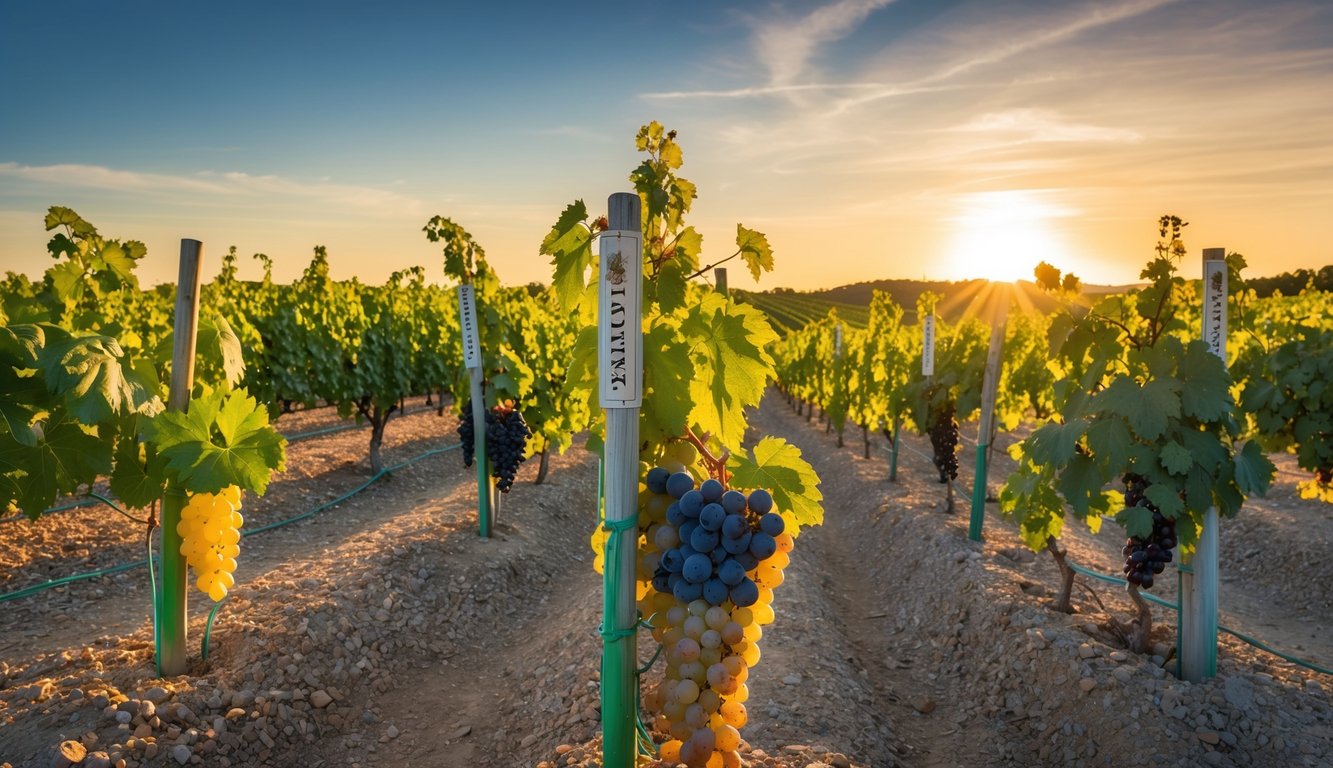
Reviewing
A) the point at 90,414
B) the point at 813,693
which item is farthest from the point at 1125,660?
the point at 90,414

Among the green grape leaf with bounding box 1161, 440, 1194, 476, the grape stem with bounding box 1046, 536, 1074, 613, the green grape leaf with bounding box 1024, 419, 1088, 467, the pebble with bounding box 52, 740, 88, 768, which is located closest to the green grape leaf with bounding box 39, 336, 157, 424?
the pebble with bounding box 52, 740, 88, 768

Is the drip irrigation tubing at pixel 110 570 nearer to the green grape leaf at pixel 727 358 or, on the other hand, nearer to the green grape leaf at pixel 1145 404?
the green grape leaf at pixel 727 358

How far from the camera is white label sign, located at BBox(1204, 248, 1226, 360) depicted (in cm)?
468

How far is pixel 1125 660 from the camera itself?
470cm

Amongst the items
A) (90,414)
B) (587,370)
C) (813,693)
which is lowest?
(813,693)

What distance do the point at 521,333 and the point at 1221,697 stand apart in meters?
8.64

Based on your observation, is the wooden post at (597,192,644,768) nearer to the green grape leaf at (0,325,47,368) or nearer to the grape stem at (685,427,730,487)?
the grape stem at (685,427,730,487)

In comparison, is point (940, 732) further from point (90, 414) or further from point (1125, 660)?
point (90, 414)

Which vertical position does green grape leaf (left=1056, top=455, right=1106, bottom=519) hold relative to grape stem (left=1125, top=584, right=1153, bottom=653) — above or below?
above

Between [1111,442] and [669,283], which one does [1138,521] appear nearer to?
[1111,442]

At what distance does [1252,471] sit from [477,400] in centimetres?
615

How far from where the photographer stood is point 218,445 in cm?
401

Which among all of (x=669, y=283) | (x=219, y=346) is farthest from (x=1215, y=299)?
(x=219, y=346)

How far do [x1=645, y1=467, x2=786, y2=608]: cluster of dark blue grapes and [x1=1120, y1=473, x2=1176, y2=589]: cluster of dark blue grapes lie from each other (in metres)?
3.02
